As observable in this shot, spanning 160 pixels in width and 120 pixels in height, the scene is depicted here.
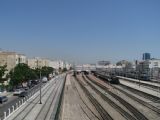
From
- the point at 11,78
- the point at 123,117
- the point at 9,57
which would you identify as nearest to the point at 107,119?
the point at 123,117

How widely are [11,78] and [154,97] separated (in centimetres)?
2894

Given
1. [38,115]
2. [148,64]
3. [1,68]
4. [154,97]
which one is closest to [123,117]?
[38,115]

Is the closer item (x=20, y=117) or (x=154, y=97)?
(x=20, y=117)

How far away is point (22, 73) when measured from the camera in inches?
2918

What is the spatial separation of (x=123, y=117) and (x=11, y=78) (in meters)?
39.1

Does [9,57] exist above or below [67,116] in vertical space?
above

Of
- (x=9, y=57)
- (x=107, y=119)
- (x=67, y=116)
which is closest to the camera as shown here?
(x=107, y=119)

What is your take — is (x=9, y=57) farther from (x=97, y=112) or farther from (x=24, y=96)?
(x=97, y=112)

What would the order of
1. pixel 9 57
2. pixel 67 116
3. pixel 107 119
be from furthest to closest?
pixel 9 57
pixel 67 116
pixel 107 119

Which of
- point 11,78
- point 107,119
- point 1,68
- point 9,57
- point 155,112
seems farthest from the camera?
point 9,57

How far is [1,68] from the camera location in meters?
56.0

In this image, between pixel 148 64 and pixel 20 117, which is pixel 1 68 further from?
pixel 148 64

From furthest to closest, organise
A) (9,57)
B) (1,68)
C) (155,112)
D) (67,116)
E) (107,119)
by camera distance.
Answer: (9,57) → (1,68) → (155,112) → (67,116) → (107,119)

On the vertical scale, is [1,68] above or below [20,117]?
above
